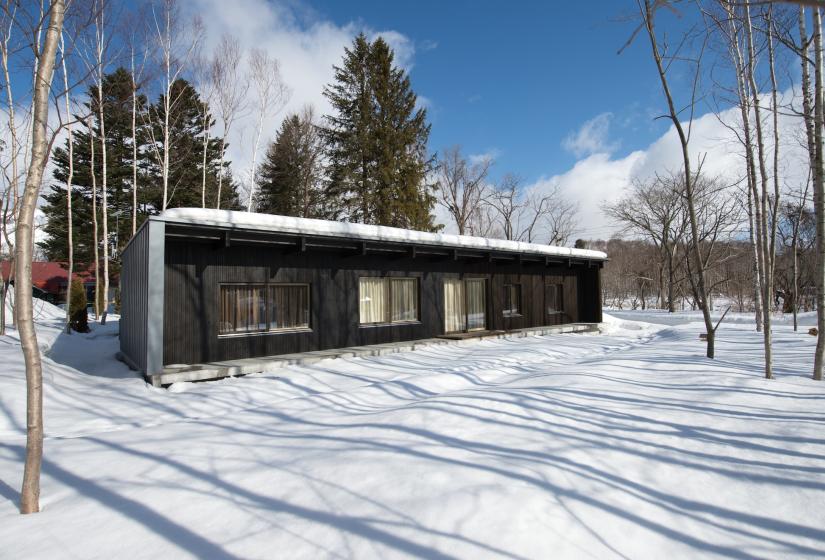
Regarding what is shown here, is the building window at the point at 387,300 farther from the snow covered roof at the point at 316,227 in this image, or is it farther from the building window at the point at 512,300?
the building window at the point at 512,300

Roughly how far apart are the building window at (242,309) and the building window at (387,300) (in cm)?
240

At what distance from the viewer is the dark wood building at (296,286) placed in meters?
7.60

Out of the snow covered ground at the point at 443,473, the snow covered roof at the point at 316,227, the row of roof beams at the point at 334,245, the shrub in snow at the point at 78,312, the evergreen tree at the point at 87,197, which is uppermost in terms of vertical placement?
the evergreen tree at the point at 87,197

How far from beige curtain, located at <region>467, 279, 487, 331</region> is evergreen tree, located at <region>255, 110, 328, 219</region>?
13774 millimetres

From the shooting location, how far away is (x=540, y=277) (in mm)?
14750

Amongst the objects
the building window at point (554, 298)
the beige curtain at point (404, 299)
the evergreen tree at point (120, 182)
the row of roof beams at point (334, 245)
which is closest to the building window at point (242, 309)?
the row of roof beams at point (334, 245)

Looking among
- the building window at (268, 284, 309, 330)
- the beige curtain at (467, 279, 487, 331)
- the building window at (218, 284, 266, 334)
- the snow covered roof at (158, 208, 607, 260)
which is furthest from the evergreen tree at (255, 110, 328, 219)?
the building window at (218, 284, 266, 334)

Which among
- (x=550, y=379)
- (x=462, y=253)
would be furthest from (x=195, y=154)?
(x=550, y=379)

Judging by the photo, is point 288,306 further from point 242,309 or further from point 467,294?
point 467,294

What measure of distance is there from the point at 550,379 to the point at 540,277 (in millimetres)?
9131

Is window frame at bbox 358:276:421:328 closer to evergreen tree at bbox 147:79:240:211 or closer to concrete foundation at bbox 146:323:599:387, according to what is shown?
concrete foundation at bbox 146:323:599:387

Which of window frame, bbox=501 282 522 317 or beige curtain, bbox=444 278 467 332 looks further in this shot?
window frame, bbox=501 282 522 317

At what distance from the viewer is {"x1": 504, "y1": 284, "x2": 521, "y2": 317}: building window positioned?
45.3 ft

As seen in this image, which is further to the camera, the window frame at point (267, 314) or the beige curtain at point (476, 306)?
the beige curtain at point (476, 306)
